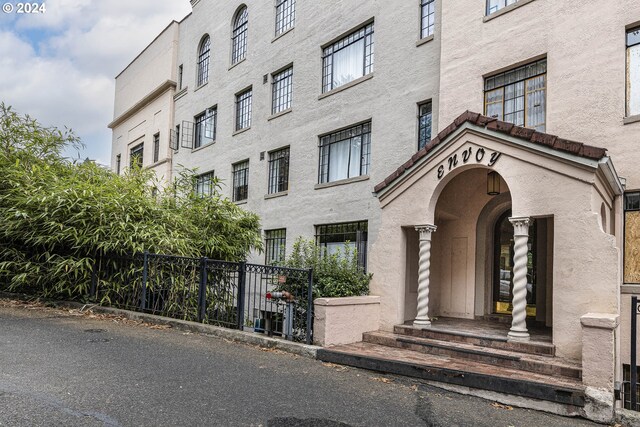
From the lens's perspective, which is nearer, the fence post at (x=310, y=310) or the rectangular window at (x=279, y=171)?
the fence post at (x=310, y=310)

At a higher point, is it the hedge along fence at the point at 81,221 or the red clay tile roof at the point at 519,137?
the red clay tile roof at the point at 519,137

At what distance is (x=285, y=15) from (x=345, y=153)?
736 cm

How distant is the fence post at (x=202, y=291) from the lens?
1055 cm

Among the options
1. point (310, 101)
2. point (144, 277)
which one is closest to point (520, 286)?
point (144, 277)

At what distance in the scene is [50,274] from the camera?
12.4 meters

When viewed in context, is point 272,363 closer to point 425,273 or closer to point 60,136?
point 425,273

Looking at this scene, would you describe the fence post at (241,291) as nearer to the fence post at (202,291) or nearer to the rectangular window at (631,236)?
the fence post at (202,291)

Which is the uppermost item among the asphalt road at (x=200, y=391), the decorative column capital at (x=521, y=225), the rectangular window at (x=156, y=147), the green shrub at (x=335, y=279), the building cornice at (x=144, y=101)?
the building cornice at (x=144, y=101)

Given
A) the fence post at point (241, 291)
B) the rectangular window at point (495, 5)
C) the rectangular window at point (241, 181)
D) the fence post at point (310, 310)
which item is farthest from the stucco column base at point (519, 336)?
the rectangular window at point (241, 181)

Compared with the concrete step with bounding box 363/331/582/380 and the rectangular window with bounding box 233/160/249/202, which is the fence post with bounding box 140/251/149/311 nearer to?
the concrete step with bounding box 363/331/582/380

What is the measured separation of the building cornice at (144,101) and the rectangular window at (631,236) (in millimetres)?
24211

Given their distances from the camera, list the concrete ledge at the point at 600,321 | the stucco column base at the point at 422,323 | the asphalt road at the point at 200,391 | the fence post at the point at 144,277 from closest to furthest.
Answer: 1. the asphalt road at the point at 200,391
2. the concrete ledge at the point at 600,321
3. the stucco column base at the point at 422,323
4. the fence post at the point at 144,277

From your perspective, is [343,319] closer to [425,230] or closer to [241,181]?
[425,230]

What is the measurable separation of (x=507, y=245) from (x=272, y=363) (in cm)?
623
